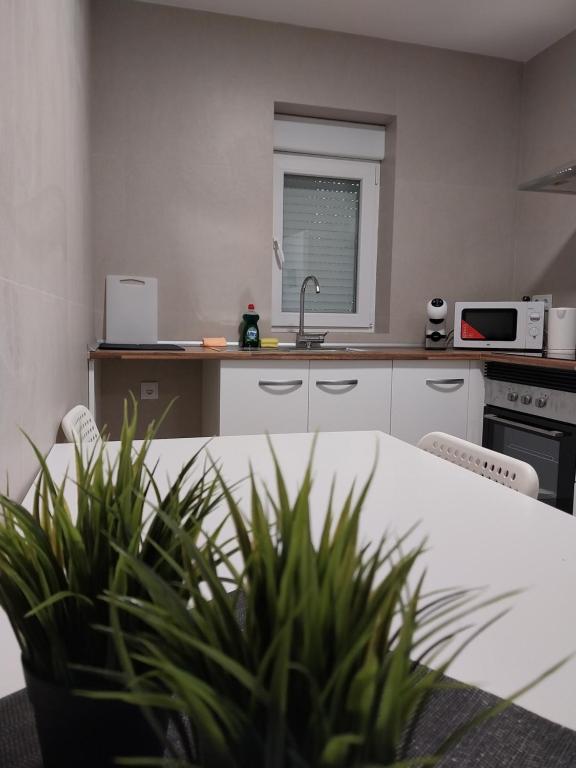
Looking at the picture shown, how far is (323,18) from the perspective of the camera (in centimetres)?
329

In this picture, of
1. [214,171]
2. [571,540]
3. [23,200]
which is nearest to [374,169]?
[214,171]

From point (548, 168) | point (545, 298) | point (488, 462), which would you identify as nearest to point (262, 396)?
point (488, 462)

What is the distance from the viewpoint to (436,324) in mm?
3588

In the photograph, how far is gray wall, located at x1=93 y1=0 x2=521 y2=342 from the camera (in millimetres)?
3209

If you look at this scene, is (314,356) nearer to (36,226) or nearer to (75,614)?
(36,226)

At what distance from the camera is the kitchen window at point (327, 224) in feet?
11.8

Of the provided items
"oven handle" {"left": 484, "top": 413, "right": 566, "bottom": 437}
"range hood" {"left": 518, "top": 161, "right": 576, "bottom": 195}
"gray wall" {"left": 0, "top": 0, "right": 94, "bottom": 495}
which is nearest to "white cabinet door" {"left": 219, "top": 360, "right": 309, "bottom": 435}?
"gray wall" {"left": 0, "top": 0, "right": 94, "bottom": 495}

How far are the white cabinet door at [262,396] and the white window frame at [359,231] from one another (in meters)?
0.82

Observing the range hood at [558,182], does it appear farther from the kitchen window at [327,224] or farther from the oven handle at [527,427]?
the oven handle at [527,427]

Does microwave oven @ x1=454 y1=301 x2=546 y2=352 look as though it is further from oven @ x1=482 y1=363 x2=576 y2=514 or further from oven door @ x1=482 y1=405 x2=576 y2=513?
oven door @ x1=482 y1=405 x2=576 y2=513

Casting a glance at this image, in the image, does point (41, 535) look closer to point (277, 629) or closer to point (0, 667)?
point (277, 629)

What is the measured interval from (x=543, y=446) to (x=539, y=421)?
114mm

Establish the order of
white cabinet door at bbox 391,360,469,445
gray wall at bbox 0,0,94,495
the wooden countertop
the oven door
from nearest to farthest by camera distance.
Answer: gray wall at bbox 0,0,94,495, the oven door, the wooden countertop, white cabinet door at bbox 391,360,469,445

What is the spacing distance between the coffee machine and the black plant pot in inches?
132
